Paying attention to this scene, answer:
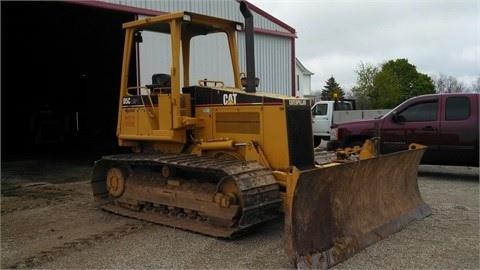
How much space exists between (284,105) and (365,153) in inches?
106

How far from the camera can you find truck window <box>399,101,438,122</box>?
1048cm

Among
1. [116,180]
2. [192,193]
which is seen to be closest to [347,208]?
[192,193]

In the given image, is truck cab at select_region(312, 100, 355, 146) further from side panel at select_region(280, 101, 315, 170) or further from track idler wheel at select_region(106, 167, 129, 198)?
side panel at select_region(280, 101, 315, 170)

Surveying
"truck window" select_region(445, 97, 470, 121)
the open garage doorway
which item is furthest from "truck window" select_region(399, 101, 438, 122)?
the open garage doorway

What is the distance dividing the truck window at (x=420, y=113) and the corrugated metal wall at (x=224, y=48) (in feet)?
16.9

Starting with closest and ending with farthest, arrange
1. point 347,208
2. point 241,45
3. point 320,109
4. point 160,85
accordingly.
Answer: point 347,208 → point 160,85 → point 241,45 → point 320,109

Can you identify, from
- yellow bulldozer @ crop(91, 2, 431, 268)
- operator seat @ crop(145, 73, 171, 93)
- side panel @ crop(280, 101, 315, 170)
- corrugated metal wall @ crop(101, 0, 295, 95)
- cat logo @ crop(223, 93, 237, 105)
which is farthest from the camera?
corrugated metal wall @ crop(101, 0, 295, 95)

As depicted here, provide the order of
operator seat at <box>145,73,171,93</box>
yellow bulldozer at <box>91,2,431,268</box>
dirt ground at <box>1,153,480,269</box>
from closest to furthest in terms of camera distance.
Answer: dirt ground at <box>1,153,480,269</box> → yellow bulldozer at <box>91,2,431,268</box> → operator seat at <box>145,73,171,93</box>

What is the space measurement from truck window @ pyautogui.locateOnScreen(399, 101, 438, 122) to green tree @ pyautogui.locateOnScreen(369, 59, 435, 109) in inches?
1141

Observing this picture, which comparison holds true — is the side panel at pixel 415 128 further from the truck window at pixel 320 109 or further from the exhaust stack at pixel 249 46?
the truck window at pixel 320 109

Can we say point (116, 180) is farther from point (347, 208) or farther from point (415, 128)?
point (415, 128)

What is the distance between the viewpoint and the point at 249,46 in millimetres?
6379

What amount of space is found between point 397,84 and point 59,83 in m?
30.4

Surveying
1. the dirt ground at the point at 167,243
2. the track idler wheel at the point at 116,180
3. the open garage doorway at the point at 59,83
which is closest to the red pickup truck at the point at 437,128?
the dirt ground at the point at 167,243
